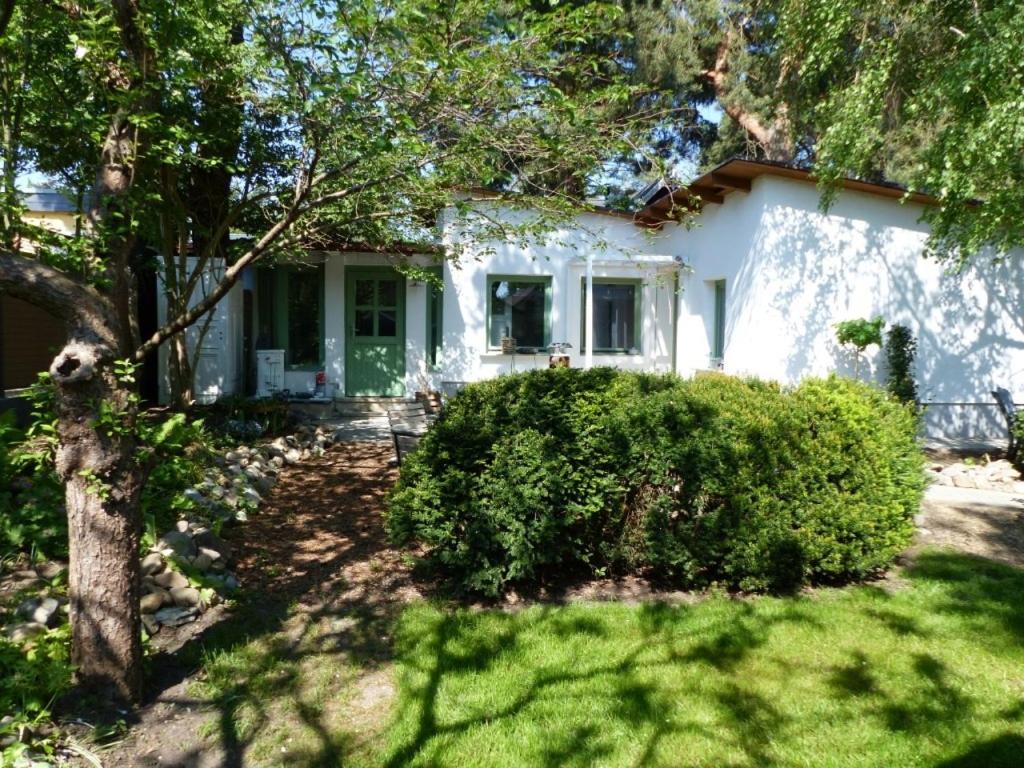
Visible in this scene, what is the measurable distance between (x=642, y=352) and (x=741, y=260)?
11.2 feet

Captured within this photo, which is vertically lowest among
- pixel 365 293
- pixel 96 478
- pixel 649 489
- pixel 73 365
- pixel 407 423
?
pixel 407 423

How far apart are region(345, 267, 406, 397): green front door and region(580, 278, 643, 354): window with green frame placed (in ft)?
11.6

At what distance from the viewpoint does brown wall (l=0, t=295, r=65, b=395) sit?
8.28 metres

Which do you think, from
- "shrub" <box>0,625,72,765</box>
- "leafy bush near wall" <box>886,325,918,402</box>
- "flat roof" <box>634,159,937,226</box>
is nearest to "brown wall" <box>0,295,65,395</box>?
"shrub" <box>0,625,72,765</box>

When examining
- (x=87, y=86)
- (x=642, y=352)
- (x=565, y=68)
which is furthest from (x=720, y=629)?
(x=642, y=352)

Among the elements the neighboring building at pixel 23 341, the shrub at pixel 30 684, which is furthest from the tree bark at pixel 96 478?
the neighboring building at pixel 23 341

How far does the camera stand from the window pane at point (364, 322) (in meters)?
13.8

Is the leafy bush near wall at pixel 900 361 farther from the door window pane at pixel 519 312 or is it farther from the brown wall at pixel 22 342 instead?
the brown wall at pixel 22 342

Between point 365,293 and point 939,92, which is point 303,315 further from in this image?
point 939,92

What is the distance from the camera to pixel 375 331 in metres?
13.8

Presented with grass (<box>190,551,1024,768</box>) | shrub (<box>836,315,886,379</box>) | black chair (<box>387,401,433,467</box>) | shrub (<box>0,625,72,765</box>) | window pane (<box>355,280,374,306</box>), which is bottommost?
grass (<box>190,551,1024,768</box>)

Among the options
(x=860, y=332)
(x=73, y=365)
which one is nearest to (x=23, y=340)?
(x=73, y=365)

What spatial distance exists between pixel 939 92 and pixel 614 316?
7052mm

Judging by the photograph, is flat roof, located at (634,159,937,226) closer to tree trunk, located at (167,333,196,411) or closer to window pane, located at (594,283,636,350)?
window pane, located at (594,283,636,350)
